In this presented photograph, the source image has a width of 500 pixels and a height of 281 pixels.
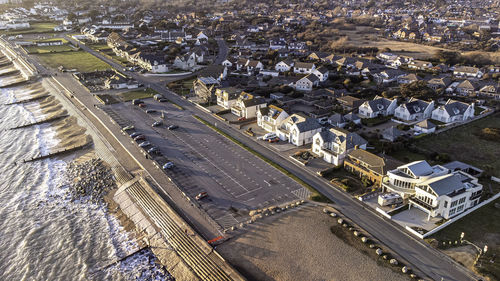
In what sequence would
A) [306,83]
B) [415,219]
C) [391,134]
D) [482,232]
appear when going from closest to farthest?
[482,232] < [415,219] < [391,134] < [306,83]

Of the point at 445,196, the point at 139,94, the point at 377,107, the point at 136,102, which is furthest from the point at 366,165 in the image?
the point at 139,94

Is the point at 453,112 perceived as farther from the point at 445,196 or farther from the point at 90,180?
the point at 90,180

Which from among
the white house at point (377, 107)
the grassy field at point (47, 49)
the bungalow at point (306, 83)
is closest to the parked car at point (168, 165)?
the white house at point (377, 107)

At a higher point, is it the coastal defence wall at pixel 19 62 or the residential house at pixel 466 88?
the coastal defence wall at pixel 19 62

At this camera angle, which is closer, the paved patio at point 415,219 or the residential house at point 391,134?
the paved patio at point 415,219

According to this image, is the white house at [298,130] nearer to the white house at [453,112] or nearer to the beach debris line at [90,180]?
the white house at [453,112]

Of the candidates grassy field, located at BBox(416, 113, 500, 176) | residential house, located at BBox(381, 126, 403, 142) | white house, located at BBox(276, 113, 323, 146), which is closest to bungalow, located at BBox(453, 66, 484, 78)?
grassy field, located at BBox(416, 113, 500, 176)

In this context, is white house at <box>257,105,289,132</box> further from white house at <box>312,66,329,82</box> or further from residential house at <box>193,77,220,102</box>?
white house at <box>312,66,329,82</box>
